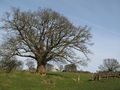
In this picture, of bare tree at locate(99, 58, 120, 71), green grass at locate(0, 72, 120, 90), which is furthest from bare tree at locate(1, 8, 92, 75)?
bare tree at locate(99, 58, 120, 71)

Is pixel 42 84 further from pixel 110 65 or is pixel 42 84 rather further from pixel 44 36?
pixel 110 65

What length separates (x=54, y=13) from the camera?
40.8m

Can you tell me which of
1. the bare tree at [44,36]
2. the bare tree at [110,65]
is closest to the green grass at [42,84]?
the bare tree at [44,36]

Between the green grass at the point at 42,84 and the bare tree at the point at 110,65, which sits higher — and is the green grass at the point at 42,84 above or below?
below

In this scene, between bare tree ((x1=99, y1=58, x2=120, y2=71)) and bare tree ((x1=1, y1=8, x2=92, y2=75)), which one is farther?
bare tree ((x1=99, y1=58, x2=120, y2=71))

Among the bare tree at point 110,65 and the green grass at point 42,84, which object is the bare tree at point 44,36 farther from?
the bare tree at point 110,65

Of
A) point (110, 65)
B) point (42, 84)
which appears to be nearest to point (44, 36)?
point (42, 84)

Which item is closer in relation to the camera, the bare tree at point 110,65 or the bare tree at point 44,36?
the bare tree at point 44,36

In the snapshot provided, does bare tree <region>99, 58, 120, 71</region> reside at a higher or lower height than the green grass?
higher

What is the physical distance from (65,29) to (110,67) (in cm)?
7111

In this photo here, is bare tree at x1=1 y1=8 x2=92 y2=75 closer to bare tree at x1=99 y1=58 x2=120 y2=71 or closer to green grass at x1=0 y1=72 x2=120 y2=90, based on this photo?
green grass at x1=0 y1=72 x2=120 y2=90

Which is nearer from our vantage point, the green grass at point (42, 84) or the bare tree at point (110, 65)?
the green grass at point (42, 84)

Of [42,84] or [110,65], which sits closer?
[42,84]

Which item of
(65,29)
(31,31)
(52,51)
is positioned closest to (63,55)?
(52,51)
